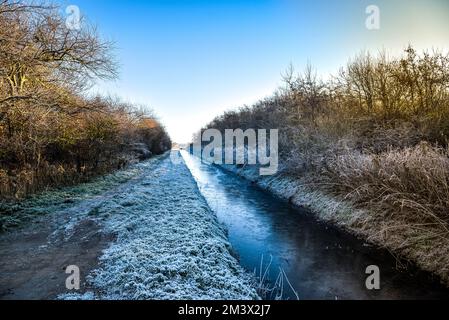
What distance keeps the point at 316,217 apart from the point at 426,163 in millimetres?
3322

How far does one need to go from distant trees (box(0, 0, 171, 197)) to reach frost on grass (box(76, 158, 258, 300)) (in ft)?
11.0

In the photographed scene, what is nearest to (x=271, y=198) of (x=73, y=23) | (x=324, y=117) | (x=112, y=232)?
(x=324, y=117)

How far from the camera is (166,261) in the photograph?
15.8ft

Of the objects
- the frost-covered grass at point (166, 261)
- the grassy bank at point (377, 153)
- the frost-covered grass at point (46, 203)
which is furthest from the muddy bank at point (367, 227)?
the frost-covered grass at point (46, 203)

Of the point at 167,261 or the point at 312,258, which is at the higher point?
the point at 167,261

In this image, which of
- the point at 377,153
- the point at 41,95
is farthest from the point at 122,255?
the point at 377,153

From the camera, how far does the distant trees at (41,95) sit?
286 inches

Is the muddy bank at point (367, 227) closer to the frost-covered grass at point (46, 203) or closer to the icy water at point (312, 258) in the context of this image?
the icy water at point (312, 258)

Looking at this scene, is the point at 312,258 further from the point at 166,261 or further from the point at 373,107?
the point at 373,107

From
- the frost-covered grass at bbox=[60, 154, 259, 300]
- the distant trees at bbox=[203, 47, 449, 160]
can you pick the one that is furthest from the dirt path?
the distant trees at bbox=[203, 47, 449, 160]

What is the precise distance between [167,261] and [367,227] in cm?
483

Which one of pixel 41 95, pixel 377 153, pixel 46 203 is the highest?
pixel 41 95

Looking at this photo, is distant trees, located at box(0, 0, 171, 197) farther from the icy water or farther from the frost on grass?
the icy water

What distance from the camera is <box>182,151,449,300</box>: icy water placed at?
473cm
